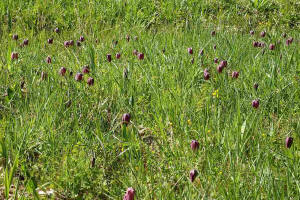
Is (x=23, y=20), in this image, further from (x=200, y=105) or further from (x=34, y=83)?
(x=200, y=105)

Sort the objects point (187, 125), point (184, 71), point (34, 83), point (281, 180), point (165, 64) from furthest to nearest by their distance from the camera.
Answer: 1. point (165, 64)
2. point (184, 71)
3. point (34, 83)
4. point (187, 125)
5. point (281, 180)

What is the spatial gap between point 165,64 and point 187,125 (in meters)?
1.06

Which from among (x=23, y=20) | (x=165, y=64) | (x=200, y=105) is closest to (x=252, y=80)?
(x=200, y=105)

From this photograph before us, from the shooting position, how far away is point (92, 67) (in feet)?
10.1

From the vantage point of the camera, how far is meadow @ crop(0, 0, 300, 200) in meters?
1.77

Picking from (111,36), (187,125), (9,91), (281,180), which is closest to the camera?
(281,180)

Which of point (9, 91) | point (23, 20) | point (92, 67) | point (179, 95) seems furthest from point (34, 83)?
point (23, 20)

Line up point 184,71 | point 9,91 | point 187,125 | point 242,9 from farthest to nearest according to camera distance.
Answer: point 242,9 < point 184,71 < point 9,91 < point 187,125

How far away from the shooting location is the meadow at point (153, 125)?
1.77 m

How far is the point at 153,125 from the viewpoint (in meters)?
2.46

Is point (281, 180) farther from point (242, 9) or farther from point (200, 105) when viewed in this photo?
point (242, 9)

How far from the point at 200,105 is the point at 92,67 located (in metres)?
0.95

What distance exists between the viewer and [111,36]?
4.71 metres

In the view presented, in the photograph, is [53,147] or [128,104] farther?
[128,104]
